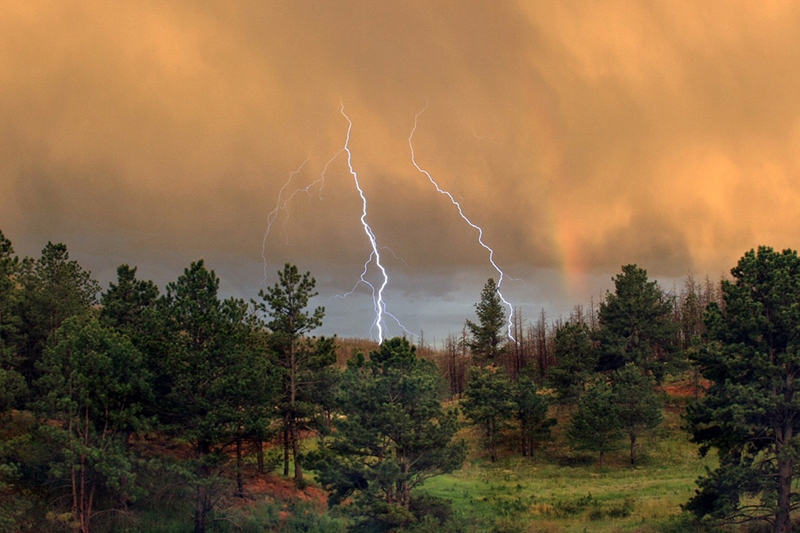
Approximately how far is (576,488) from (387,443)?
24591mm

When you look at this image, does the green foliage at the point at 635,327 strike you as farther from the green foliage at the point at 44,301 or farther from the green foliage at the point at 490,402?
the green foliage at the point at 44,301

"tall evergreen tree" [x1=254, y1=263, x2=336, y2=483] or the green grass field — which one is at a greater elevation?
"tall evergreen tree" [x1=254, y1=263, x2=336, y2=483]

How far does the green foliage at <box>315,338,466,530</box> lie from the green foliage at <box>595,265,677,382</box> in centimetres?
→ 4155

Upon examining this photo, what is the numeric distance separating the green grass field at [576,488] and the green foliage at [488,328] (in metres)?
12.9

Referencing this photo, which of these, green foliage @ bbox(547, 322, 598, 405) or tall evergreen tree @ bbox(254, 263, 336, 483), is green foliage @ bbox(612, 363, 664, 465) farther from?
tall evergreen tree @ bbox(254, 263, 336, 483)

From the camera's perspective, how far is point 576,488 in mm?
40438

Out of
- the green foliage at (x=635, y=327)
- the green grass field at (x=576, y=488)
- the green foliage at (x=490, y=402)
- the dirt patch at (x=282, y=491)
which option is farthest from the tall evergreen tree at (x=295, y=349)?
the green foliage at (x=635, y=327)

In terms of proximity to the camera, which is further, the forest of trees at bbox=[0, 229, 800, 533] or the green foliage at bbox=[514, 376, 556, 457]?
the green foliage at bbox=[514, 376, 556, 457]

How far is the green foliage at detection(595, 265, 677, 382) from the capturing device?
58344 mm

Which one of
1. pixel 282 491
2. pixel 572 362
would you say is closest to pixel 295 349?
pixel 282 491

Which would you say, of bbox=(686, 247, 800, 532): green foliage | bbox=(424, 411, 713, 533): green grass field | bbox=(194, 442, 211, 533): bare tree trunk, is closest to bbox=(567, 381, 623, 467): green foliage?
bbox=(424, 411, 713, 533): green grass field

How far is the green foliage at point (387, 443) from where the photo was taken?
2161 centimetres

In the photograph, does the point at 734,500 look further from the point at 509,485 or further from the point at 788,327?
the point at 509,485

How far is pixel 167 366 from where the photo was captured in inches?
957
